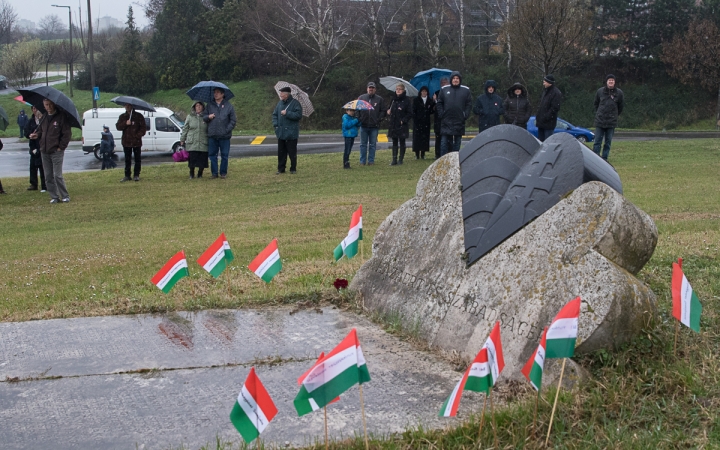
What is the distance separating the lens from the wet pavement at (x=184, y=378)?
3.66m

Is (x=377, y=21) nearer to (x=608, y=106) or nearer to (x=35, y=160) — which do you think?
(x=608, y=106)

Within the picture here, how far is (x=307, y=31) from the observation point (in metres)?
43.9

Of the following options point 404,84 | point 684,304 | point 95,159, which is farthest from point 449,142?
point 95,159

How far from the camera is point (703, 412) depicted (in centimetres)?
359

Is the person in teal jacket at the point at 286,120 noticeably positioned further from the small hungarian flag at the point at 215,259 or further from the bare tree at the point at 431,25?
the bare tree at the point at 431,25

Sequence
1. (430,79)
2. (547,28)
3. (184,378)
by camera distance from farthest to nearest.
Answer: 1. (547,28)
2. (430,79)
3. (184,378)

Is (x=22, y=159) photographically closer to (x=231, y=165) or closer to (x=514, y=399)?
(x=231, y=165)

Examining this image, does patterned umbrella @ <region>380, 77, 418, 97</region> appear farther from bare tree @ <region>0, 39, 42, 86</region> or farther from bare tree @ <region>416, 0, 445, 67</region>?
bare tree @ <region>0, 39, 42, 86</region>

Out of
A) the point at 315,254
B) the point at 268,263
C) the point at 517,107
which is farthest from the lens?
the point at 517,107

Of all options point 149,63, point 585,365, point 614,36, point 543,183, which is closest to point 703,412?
point 585,365

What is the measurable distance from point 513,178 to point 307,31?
40503 millimetres

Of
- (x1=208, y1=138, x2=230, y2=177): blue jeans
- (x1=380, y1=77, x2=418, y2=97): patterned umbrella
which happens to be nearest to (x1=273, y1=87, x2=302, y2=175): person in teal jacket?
(x1=208, y1=138, x2=230, y2=177): blue jeans

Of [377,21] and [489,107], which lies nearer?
[489,107]

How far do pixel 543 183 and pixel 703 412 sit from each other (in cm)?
184
